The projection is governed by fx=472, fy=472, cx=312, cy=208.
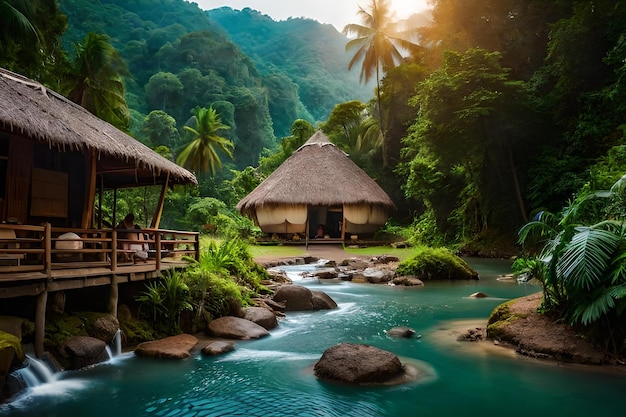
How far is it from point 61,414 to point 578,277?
660 centimetres

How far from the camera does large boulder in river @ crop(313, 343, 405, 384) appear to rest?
613 cm

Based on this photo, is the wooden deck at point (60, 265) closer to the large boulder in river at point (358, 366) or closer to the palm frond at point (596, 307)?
the large boulder in river at point (358, 366)

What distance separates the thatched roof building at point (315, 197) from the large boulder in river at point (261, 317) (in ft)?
54.0

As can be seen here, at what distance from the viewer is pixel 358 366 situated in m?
6.23

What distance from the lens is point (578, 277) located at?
6.29 metres

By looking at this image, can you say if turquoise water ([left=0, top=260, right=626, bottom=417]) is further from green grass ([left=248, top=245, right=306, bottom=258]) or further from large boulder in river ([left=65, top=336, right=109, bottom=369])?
green grass ([left=248, top=245, right=306, bottom=258])

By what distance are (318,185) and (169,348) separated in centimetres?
1991

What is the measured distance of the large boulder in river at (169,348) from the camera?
7285 millimetres

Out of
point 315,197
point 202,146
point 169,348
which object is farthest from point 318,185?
point 169,348

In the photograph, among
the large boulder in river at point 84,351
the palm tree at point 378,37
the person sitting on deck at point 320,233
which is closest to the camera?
the large boulder in river at point 84,351

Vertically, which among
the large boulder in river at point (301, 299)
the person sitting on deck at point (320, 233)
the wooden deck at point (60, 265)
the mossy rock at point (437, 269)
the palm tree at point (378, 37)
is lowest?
the large boulder in river at point (301, 299)

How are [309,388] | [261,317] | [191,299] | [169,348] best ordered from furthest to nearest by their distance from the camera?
[261,317] < [191,299] < [169,348] < [309,388]

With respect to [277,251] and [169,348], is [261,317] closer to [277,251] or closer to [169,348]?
[169,348]

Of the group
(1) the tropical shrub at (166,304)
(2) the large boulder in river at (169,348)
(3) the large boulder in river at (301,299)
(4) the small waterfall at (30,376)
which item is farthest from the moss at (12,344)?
(3) the large boulder in river at (301,299)
